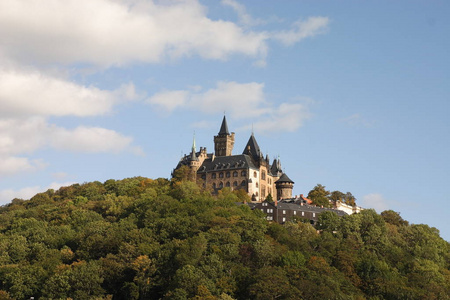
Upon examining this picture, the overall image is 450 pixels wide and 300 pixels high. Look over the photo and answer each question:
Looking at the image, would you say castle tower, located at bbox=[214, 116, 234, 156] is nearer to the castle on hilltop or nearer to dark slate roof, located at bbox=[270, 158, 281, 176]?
the castle on hilltop

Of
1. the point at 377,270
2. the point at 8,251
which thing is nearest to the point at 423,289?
the point at 377,270

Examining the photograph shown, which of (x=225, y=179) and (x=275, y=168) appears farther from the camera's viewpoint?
(x=275, y=168)

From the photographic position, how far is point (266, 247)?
319ft

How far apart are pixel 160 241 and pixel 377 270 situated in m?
30.6

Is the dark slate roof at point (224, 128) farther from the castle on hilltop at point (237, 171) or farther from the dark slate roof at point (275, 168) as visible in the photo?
the dark slate roof at point (275, 168)

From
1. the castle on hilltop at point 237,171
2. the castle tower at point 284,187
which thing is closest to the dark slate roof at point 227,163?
the castle on hilltop at point 237,171

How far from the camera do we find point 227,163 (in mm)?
143625

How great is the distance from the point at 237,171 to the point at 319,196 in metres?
16.6

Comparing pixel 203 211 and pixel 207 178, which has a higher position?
pixel 207 178

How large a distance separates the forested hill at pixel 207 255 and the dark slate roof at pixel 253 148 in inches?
790

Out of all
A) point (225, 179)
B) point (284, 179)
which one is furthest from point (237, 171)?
point (284, 179)

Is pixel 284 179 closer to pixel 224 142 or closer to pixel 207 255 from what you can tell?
pixel 224 142

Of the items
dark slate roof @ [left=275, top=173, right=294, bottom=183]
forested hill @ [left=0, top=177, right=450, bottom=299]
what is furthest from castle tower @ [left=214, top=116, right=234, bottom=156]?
forested hill @ [left=0, top=177, right=450, bottom=299]

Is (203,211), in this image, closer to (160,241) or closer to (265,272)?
(160,241)
